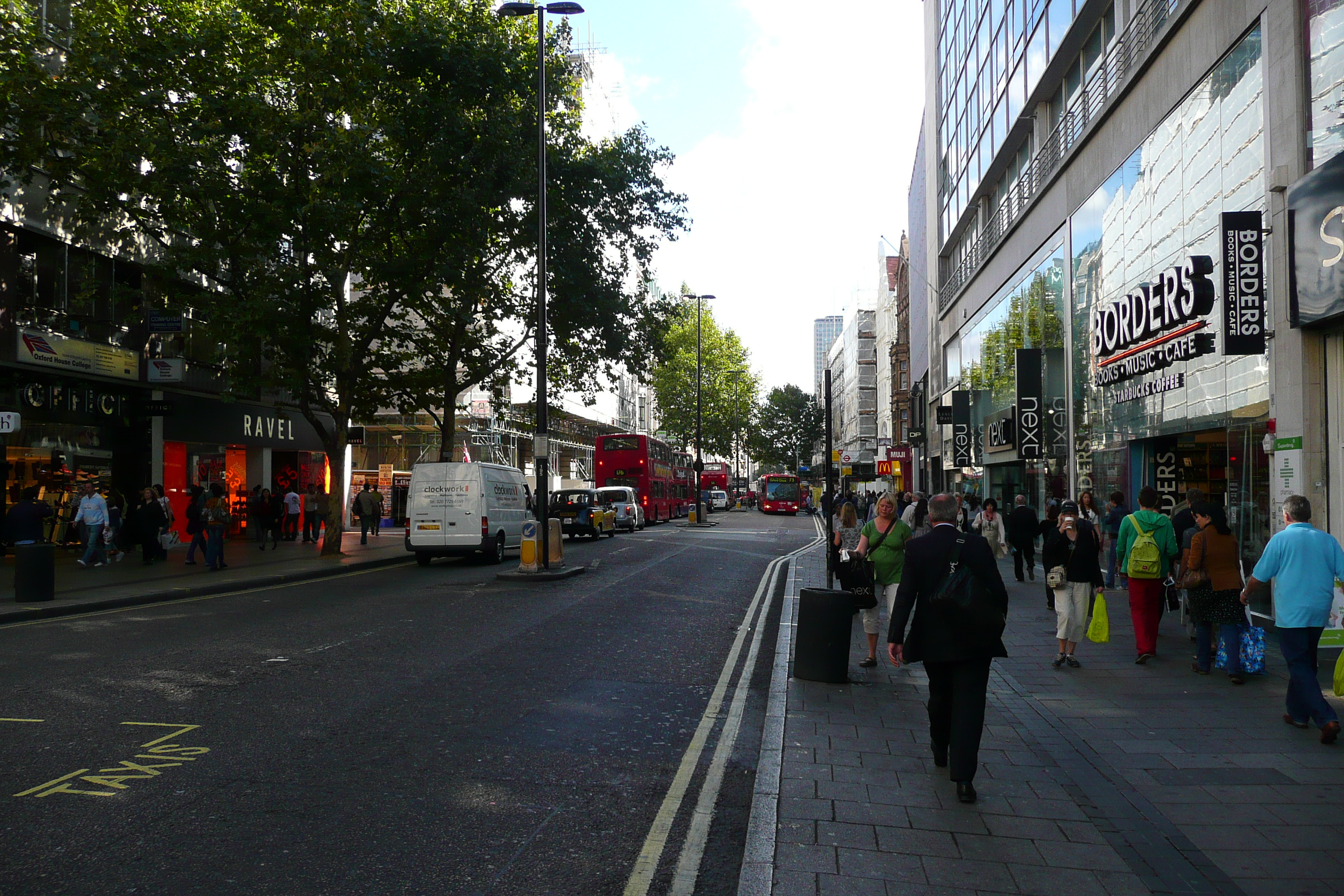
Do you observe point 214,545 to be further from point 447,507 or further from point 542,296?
point 542,296

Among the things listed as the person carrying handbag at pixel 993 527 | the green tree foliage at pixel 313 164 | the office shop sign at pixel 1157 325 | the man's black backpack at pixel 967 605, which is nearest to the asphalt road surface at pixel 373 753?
the man's black backpack at pixel 967 605

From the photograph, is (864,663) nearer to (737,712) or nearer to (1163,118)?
(737,712)

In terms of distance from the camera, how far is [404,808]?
16.0 ft

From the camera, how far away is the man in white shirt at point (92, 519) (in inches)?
756

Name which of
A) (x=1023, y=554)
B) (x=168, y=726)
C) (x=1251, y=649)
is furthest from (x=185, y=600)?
(x=1023, y=554)

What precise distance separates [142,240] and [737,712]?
71.8 ft

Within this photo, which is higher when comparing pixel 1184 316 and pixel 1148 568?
pixel 1184 316

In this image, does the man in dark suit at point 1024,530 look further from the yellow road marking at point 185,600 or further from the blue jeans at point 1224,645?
the yellow road marking at point 185,600

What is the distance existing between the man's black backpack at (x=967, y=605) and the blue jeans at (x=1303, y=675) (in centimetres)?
282

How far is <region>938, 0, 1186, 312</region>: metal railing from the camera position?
15625mm

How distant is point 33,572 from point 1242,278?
53.3 ft

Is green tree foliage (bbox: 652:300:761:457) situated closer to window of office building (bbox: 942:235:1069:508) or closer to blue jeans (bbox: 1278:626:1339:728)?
window of office building (bbox: 942:235:1069:508)

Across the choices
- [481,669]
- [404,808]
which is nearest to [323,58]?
[481,669]

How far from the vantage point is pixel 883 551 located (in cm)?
934
